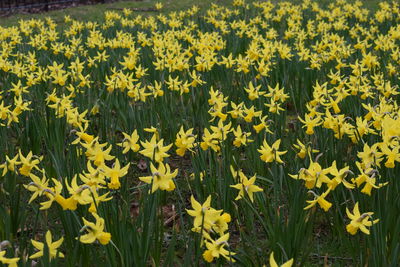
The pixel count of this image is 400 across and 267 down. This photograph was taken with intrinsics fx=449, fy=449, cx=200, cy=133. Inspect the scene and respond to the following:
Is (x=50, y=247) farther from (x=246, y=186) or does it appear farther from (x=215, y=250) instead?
(x=246, y=186)

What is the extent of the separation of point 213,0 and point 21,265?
13091 millimetres

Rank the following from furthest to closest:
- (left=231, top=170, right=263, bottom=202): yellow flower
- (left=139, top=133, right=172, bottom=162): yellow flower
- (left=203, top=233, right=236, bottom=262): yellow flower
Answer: (left=139, top=133, right=172, bottom=162): yellow flower
(left=231, top=170, right=263, bottom=202): yellow flower
(left=203, top=233, right=236, bottom=262): yellow flower

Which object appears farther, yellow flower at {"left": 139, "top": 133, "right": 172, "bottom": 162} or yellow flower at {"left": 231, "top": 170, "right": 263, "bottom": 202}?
yellow flower at {"left": 139, "top": 133, "right": 172, "bottom": 162}

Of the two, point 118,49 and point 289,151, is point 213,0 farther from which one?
point 289,151

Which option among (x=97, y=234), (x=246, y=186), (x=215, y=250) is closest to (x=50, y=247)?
(x=97, y=234)

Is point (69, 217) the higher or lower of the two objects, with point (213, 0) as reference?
lower

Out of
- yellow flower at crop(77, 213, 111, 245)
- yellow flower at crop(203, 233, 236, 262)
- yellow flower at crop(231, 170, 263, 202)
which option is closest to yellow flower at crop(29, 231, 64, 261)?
yellow flower at crop(77, 213, 111, 245)

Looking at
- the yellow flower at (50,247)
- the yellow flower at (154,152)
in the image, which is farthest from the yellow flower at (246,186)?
the yellow flower at (50,247)

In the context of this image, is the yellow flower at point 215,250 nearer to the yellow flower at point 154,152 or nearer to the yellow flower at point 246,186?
the yellow flower at point 246,186

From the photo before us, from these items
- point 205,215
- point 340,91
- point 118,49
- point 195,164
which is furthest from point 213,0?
point 205,215

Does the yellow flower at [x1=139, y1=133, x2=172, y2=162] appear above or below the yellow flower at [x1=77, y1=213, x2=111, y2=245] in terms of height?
above

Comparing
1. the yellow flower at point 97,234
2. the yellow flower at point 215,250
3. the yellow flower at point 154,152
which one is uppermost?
the yellow flower at point 154,152

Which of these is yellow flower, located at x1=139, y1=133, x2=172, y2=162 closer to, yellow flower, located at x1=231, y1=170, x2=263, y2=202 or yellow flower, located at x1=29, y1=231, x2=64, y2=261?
yellow flower, located at x1=231, y1=170, x2=263, y2=202

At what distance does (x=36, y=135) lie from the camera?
321 centimetres
